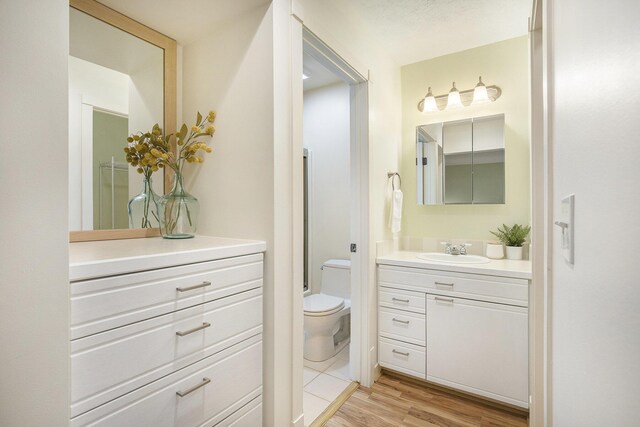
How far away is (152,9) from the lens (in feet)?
4.64

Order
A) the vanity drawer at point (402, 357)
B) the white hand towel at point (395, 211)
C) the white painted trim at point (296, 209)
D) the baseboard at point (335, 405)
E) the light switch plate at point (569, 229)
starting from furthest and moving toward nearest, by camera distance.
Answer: the white hand towel at point (395, 211) → the vanity drawer at point (402, 357) → the baseboard at point (335, 405) → the white painted trim at point (296, 209) → the light switch plate at point (569, 229)

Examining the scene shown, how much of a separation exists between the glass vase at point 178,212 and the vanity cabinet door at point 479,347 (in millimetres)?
1561

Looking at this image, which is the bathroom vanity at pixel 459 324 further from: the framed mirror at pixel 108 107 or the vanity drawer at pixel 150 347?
the framed mirror at pixel 108 107

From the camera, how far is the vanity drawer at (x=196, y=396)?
2.96ft

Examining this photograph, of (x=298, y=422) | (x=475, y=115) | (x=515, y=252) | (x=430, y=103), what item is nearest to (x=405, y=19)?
(x=430, y=103)

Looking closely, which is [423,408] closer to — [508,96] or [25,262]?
[25,262]

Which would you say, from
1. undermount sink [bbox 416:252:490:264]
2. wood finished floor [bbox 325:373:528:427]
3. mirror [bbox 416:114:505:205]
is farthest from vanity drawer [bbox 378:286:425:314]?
mirror [bbox 416:114:505:205]

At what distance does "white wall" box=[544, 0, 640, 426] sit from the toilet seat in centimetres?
177

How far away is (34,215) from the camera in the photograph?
68 cm

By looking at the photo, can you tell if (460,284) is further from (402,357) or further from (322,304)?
(322,304)

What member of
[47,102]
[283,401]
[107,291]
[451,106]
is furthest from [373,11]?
[283,401]

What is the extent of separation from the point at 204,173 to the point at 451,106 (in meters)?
1.97

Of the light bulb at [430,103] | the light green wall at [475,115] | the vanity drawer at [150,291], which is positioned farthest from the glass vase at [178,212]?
the light bulb at [430,103]

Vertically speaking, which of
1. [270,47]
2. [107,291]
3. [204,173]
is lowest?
[107,291]
